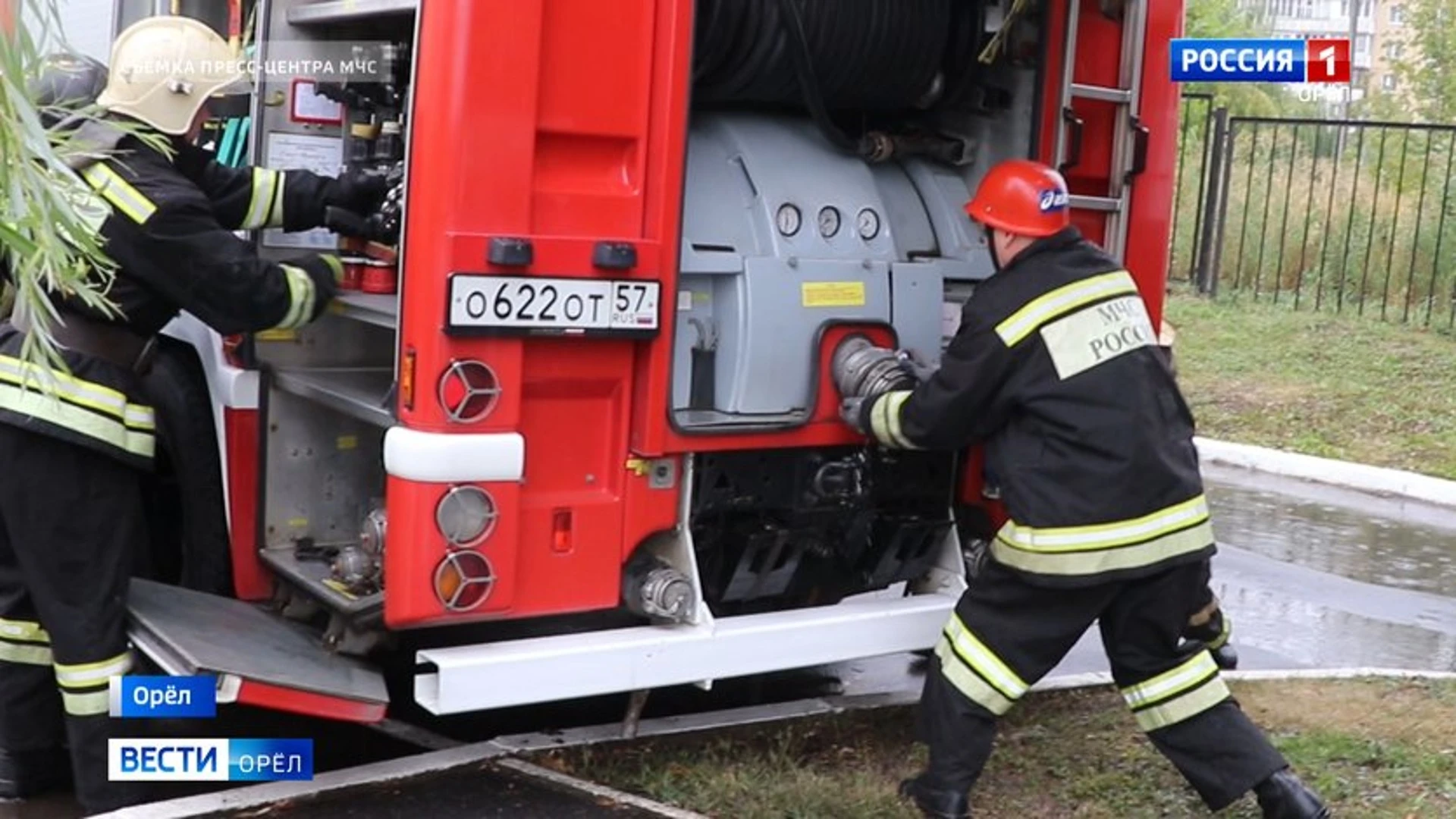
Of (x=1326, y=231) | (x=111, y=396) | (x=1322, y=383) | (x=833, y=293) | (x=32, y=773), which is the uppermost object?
(x=1326, y=231)

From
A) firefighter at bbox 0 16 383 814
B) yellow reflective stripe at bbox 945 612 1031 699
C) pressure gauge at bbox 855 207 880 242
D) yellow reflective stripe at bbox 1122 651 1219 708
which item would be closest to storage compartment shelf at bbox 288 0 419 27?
firefighter at bbox 0 16 383 814

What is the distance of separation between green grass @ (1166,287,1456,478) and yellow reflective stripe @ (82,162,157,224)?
744cm

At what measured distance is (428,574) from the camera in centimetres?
392

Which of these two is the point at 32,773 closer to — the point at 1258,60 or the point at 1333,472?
the point at 1258,60

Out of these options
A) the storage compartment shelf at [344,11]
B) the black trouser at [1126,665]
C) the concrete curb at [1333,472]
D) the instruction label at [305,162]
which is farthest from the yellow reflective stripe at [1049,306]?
the concrete curb at [1333,472]

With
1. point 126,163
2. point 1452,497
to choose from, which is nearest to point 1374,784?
point 126,163

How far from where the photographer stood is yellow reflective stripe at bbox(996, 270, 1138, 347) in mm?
4160

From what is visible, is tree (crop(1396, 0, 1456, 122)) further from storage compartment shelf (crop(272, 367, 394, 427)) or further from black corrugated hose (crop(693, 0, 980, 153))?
storage compartment shelf (crop(272, 367, 394, 427))

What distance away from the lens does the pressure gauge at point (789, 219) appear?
4465 millimetres

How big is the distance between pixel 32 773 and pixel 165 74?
1.80m

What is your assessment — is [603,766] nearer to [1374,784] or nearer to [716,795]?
[716,795]

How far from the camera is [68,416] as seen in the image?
13.5ft

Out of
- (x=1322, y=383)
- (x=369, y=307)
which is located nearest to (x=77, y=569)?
(x=369, y=307)

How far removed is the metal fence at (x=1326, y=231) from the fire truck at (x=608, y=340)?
8768mm
